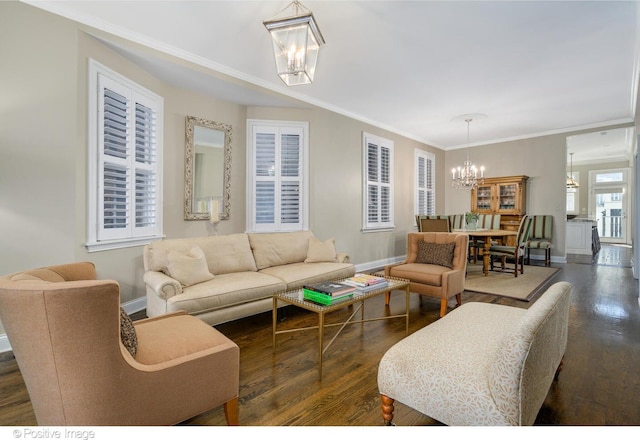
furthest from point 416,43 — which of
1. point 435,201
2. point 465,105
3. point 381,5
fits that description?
point 435,201

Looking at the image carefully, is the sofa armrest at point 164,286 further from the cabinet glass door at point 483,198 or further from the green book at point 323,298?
the cabinet glass door at point 483,198

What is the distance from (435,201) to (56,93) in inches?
291

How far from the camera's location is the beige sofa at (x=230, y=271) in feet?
8.46

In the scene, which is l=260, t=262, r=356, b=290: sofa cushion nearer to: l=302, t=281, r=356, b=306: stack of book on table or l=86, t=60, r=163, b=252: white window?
l=302, t=281, r=356, b=306: stack of book on table

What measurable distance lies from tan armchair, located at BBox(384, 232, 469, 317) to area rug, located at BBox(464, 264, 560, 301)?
0.94 meters

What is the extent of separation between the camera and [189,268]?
2.82 m

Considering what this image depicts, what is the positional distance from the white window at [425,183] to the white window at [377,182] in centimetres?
110

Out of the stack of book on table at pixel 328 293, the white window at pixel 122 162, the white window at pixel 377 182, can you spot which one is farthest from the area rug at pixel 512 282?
the white window at pixel 122 162

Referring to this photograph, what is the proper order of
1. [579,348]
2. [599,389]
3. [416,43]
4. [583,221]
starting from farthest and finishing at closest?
[583,221]
[416,43]
[579,348]
[599,389]

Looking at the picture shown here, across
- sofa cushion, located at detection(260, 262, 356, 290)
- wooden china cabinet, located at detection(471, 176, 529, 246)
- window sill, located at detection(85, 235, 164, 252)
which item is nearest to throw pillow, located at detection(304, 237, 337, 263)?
sofa cushion, located at detection(260, 262, 356, 290)

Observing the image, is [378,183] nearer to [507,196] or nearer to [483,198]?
[483,198]

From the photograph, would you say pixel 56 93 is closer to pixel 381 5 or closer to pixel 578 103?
pixel 381 5

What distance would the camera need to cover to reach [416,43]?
126 inches

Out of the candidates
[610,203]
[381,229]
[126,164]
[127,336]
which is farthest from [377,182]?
[610,203]
